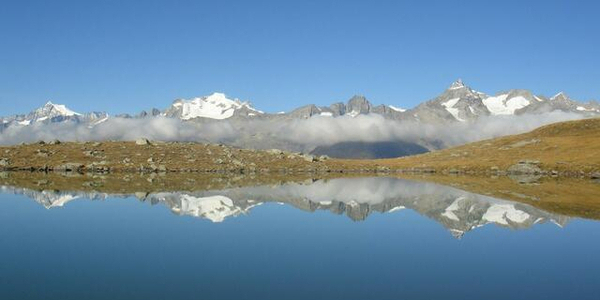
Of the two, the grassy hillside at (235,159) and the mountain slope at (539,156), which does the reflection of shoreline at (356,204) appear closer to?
the grassy hillside at (235,159)

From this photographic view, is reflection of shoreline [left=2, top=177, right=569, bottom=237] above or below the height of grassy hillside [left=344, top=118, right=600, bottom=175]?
below

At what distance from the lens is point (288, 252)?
28266mm

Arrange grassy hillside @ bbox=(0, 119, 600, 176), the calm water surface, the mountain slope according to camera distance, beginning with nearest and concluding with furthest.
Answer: the calm water surface → grassy hillside @ bbox=(0, 119, 600, 176) → the mountain slope

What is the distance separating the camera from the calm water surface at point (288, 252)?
2062 centimetres

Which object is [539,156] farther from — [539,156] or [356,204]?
[356,204]

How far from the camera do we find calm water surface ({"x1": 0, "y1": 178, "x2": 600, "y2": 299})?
2062cm

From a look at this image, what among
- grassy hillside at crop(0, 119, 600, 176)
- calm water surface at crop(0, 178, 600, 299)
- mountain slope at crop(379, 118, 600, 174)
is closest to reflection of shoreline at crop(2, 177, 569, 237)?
calm water surface at crop(0, 178, 600, 299)

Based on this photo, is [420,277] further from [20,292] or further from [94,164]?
[94,164]

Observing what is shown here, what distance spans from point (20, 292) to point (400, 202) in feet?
151

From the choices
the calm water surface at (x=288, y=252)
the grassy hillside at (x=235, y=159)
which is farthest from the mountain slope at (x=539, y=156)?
the calm water surface at (x=288, y=252)

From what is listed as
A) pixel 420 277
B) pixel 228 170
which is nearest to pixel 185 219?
pixel 420 277

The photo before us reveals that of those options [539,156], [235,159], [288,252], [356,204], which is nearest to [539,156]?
[539,156]

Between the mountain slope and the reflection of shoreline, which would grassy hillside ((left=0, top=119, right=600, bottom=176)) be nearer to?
the mountain slope

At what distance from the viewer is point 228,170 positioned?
436ft
